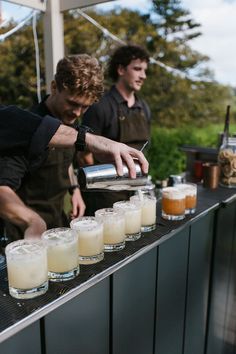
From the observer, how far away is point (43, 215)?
177 cm

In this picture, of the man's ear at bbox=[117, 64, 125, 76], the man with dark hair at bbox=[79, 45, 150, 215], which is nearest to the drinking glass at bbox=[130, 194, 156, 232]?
the man with dark hair at bbox=[79, 45, 150, 215]

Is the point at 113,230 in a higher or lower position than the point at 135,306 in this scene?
higher

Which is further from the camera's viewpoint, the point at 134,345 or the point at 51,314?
the point at 134,345

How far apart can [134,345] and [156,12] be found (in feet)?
23.2

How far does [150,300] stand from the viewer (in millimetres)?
1191

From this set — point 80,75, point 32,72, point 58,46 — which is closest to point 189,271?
point 80,75

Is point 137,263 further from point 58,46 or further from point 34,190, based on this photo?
point 58,46

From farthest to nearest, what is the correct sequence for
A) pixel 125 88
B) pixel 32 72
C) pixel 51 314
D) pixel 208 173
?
pixel 32 72, pixel 125 88, pixel 208 173, pixel 51 314

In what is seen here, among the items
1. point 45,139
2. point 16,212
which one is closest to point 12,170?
point 16,212

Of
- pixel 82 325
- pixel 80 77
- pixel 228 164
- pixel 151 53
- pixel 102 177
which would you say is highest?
pixel 151 53

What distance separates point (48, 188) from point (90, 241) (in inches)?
33.4

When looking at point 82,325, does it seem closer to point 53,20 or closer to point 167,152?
point 53,20

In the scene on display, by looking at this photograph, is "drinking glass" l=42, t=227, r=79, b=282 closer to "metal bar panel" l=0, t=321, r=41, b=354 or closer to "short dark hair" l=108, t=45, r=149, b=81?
"metal bar panel" l=0, t=321, r=41, b=354

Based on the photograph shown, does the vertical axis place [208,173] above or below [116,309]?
above
